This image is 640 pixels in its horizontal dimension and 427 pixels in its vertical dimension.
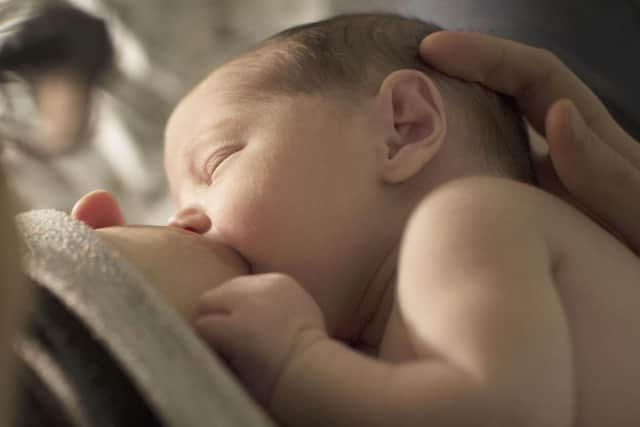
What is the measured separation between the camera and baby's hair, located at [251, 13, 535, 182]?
80 centimetres

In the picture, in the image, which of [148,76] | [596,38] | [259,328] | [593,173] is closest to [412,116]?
[593,173]

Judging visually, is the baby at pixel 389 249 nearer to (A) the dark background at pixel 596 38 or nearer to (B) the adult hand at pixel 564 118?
(B) the adult hand at pixel 564 118

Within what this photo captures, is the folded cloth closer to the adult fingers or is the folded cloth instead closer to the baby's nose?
the baby's nose

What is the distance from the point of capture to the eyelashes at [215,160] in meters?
0.79

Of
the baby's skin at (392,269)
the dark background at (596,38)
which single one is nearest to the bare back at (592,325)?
the baby's skin at (392,269)

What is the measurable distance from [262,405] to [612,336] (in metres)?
0.26

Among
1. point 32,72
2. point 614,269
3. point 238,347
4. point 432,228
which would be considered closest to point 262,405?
point 238,347

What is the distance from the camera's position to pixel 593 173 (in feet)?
2.48

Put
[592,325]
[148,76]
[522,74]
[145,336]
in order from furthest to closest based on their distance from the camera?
1. [148,76]
2. [522,74]
3. [592,325]
4. [145,336]

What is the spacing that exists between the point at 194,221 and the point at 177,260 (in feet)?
0.39

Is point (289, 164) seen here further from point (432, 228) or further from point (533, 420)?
point (533, 420)

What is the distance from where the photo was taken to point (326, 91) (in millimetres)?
789

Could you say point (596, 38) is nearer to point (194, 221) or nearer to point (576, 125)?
point (576, 125)

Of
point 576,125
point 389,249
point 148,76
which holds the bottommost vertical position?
point 148,76
